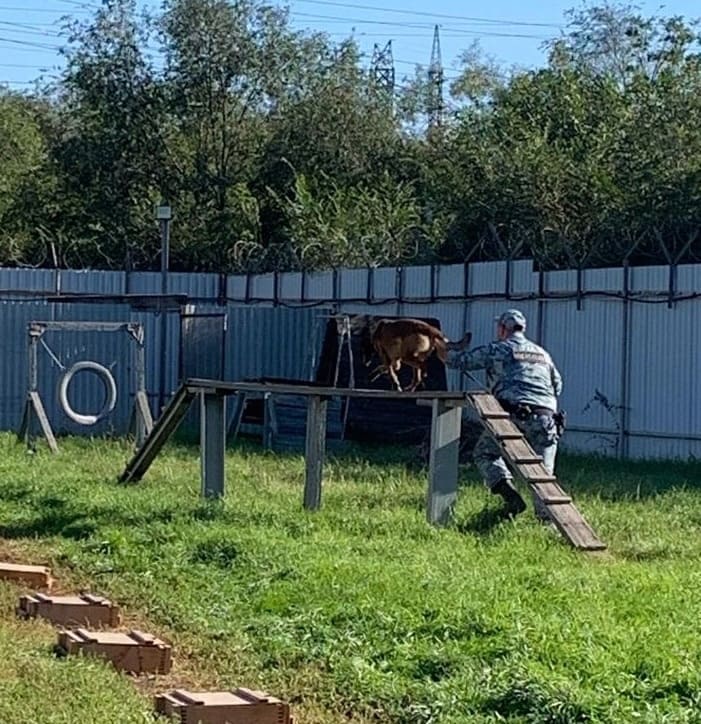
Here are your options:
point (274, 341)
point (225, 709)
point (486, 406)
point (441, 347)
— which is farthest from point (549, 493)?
point (274, 341)

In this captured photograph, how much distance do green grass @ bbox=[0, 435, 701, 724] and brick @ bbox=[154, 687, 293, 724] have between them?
161mm

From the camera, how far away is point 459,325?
66.1ft

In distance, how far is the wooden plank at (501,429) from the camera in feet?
36.4

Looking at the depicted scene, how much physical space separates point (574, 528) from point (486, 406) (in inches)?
56.9

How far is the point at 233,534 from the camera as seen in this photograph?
1035 centimetres

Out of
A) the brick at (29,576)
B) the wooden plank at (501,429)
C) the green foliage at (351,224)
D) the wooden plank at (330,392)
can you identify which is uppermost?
the green foliage at (351,224)

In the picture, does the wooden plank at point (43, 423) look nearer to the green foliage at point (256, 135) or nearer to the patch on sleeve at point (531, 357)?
the patch on sleeve at point (531, 357)

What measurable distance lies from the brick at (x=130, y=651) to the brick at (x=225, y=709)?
924 millimetres

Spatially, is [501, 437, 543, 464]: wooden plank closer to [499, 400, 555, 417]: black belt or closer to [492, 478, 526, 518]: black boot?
[492, 478, 526, 518]: black boot

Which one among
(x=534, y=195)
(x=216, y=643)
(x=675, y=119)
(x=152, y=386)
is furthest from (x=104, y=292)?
(x=216, y=643)

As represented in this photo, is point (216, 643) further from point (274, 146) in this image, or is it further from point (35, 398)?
point (274, 146)

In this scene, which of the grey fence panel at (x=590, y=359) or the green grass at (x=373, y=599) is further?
the grey fence panel at (x=590, y=359)

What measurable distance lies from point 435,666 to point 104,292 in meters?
18.9

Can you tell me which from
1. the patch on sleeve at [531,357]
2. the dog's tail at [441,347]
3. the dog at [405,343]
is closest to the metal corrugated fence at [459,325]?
the dog at [405,343]
